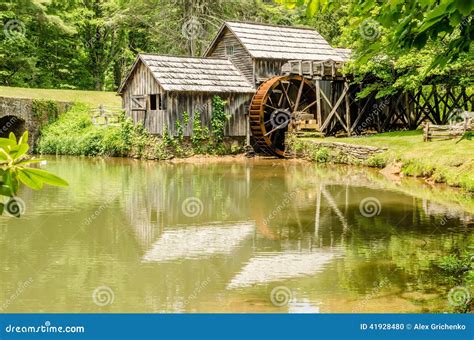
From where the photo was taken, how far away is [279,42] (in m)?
33.6

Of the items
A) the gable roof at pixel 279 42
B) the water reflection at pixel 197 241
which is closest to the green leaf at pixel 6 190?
the water reflection at pixel 197 241

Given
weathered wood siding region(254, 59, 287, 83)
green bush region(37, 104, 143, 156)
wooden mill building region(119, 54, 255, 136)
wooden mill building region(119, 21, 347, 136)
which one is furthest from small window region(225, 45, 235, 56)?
green bush region(37, 104, 143, 156)

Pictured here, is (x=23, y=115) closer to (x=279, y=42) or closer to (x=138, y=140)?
(x=138, y=140)

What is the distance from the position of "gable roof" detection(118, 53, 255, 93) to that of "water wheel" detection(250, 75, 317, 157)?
1.29 metres

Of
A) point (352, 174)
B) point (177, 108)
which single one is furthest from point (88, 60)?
point (352, 174)

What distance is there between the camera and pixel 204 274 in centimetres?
928

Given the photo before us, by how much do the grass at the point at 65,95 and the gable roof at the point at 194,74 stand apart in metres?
7.24

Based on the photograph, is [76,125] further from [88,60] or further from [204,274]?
[204,274]

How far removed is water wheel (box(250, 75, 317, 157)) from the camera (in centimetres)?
3038

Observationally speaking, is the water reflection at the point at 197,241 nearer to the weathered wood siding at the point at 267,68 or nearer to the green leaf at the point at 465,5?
the green leaf at the point at 465,5

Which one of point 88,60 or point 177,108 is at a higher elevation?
point 88,60

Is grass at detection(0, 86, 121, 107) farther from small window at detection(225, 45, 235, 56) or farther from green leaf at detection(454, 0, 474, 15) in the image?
green leaf at detection(454, 0, 474, 15)

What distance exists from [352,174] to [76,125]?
18.3 metres

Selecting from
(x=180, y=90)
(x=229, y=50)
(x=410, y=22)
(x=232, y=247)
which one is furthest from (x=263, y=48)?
(x=410, y=22)
